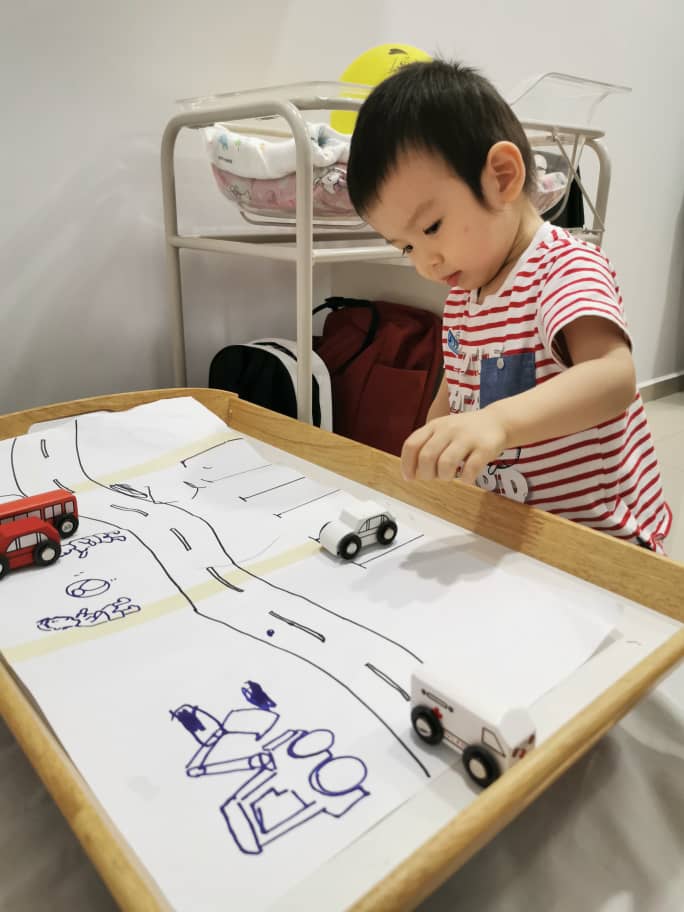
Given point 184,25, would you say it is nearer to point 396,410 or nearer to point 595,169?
point 396,410

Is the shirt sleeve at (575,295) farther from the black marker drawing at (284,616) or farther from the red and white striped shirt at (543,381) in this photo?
the black marker drawing at (284,616)

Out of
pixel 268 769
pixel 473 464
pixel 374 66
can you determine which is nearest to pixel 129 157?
pixel 374 66

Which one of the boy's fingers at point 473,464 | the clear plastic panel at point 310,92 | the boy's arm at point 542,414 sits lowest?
the boy's fingers at point 473,464

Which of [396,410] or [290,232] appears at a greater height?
[290,232]

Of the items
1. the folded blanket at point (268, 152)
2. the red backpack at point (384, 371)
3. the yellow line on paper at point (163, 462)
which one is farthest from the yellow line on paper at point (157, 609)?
the red backpack at point (384, 371)

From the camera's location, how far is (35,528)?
527 mm

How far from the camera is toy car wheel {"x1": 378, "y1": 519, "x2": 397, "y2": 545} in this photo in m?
0.57

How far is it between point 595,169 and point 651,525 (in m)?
1.36

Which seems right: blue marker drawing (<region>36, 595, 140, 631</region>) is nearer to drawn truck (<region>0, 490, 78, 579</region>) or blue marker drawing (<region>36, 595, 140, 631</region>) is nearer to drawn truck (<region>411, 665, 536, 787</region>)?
drawn truck (<region>0, 490, 78, 579</region>)

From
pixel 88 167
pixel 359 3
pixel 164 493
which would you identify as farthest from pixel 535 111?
pixel 164 493

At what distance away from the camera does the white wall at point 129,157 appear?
38.4 inches

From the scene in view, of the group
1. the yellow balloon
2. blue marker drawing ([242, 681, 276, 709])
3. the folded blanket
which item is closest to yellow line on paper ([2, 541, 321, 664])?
blue marker drawing ([242, 681, 276, 709])

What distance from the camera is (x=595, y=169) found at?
177 cm

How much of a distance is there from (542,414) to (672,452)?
1324 mm
